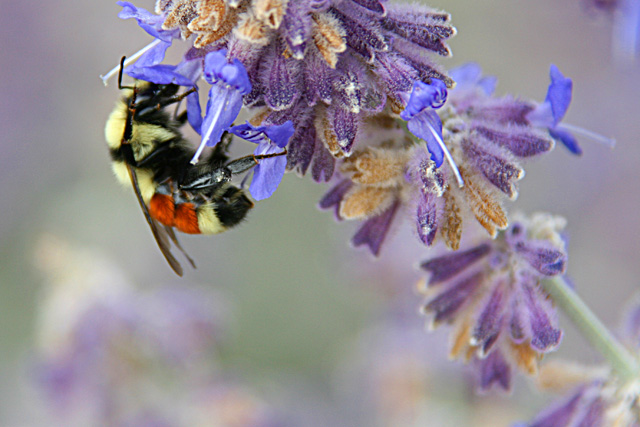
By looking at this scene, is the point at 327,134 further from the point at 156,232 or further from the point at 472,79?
the point at 156,232

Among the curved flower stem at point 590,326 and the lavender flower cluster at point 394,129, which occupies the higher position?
the lavender flower cluster at point 394,129

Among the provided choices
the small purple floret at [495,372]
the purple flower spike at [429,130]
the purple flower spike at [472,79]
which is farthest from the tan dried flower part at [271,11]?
the small purple floret at [495,372]

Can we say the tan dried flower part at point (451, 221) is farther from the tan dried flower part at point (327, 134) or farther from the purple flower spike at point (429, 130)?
the tan dried flower part at point (327, 134)

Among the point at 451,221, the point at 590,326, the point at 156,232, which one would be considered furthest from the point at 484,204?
the point at 156,232

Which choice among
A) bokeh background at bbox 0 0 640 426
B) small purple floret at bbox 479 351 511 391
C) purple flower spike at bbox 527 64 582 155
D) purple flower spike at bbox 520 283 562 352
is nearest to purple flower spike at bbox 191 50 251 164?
purple flower spike at bbox 527 64 582 155

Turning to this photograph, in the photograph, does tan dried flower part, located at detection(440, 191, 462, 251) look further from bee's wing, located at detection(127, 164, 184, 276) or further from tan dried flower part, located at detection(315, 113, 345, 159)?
bee's wing, located at detection(127, 164, 184, 276)

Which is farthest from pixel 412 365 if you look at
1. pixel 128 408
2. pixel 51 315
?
pixel 51 315
